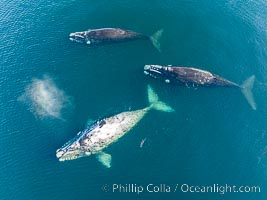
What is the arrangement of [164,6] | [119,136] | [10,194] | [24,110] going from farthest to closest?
[164,6] → [24,110] → [119,136] → [10,194]

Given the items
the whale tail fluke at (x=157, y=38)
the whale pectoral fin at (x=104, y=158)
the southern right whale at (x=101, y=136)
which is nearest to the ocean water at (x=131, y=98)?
the whale pectoral fin at (x=104, y=158)

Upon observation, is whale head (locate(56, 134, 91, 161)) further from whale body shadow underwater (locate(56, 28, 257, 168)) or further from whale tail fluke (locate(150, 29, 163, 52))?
whale tail fluke (locate(150, 29, 163, 52))

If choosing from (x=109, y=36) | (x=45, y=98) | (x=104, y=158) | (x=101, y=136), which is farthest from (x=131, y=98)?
(x=45, y=98)

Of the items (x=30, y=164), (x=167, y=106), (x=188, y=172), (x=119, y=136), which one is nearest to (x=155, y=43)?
(x=167, y=106)

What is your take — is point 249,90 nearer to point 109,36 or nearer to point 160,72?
point 160,72

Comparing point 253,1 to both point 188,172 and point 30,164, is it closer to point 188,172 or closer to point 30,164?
point 188,172

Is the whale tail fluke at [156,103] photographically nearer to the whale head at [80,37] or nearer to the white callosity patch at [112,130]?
the white callosity patch at [112,130]

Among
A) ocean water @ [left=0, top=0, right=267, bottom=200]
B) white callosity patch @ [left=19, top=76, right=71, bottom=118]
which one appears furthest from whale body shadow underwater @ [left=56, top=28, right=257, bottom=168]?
white callosity patch @ [left=19, top=76, right=71, bottom=118]
